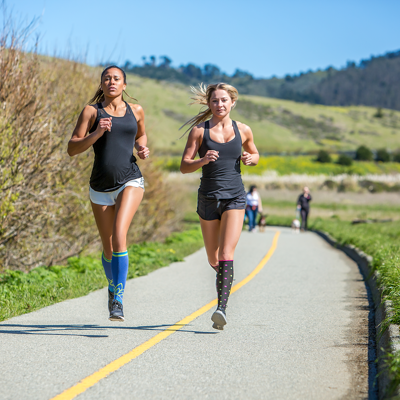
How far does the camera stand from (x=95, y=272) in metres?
10.6

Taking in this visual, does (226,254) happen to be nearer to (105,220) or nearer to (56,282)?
(105,220)

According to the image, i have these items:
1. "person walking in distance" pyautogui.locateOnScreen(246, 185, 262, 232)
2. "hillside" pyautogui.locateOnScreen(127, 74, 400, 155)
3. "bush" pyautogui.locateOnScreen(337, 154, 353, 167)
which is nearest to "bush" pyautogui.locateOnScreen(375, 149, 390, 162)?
"bush" pyautogui.locateOnScreen(337, 154, 353, 167)

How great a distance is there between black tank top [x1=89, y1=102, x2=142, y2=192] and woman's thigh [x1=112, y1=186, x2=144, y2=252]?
0.39 ft

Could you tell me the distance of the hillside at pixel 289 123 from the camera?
117m

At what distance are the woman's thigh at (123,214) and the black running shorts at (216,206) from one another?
0.75 metres

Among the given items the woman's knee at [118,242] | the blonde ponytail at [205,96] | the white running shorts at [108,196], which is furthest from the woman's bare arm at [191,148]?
the woman's knee at [118,242]

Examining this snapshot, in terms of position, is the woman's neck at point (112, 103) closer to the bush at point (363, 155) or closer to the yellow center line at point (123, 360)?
the yellow center line at point (123, 360)

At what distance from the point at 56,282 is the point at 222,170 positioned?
3981mm

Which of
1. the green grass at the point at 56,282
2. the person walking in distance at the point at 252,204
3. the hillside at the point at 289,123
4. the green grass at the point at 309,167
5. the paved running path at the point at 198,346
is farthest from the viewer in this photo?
the hillside at the point at 289,123

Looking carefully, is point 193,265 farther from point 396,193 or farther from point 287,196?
point 396,193

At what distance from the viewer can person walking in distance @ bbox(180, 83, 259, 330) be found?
6410 millimetres

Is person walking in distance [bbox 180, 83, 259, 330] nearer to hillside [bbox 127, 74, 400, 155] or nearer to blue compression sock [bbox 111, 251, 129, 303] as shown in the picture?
blue compression sock [bbox 111, 251, 129, 303]

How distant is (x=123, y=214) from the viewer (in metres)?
6.22

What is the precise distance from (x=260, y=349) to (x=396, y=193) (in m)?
57.4
